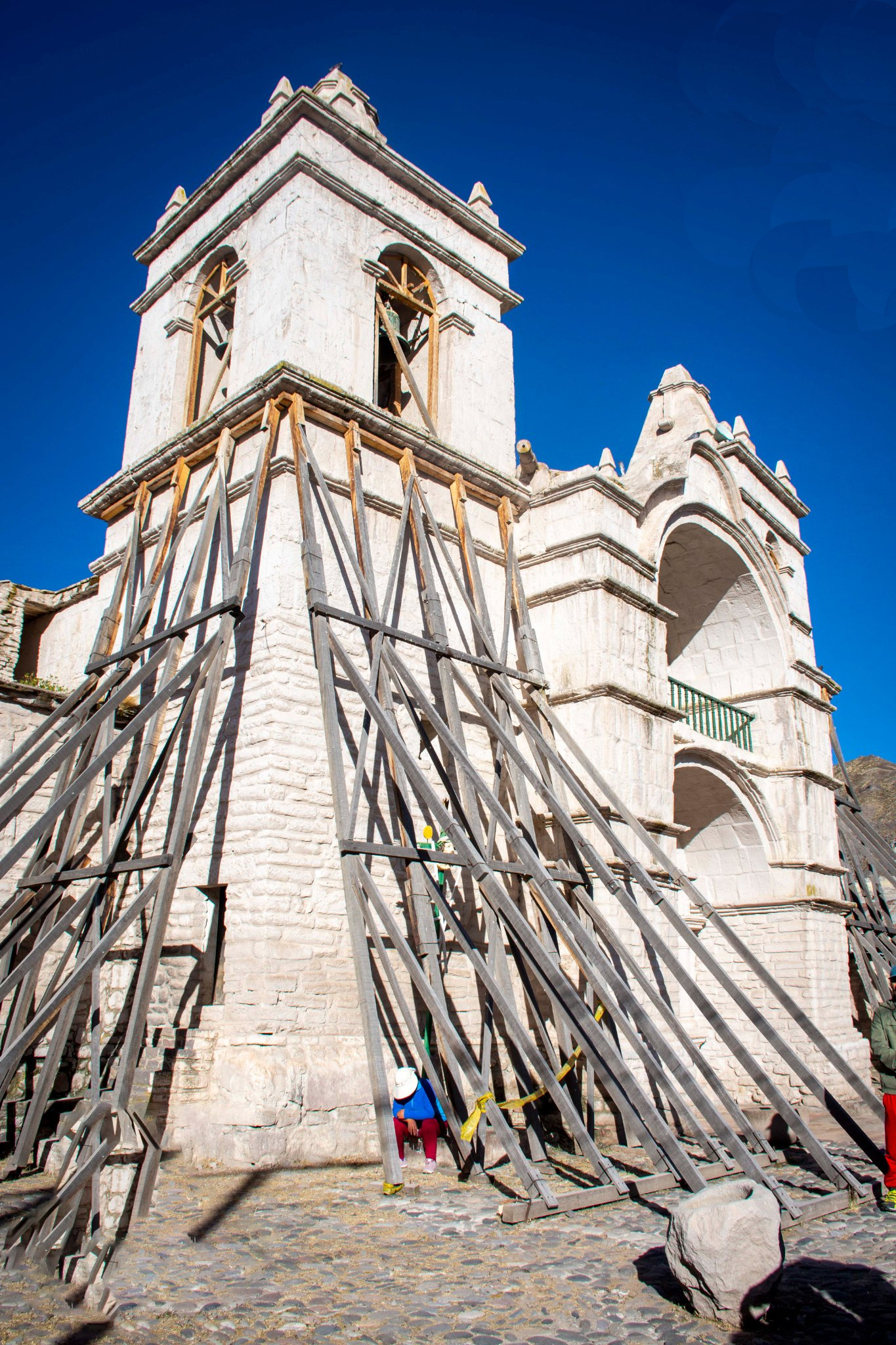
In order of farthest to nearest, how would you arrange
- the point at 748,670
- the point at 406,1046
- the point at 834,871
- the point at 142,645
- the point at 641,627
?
the point at 748,670 < the point at 834,871 < the point at 641,627 < the point at 142,645 < the point at 406,1046

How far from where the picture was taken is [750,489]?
17578mm

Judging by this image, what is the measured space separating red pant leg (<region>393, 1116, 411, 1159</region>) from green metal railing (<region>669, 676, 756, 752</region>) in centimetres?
851

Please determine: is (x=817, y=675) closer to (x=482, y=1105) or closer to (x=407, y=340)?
(x=407, y=340)

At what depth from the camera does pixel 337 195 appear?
11.9m

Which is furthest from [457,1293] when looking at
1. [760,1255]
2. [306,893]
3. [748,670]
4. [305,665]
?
[748,670]

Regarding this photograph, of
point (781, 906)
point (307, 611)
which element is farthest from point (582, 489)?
point (781, 906)

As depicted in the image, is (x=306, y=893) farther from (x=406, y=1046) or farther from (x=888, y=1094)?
(x=888, y=1094)

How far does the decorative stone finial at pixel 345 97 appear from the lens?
12711 mm

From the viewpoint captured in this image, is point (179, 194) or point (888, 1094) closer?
point (888, 1094)

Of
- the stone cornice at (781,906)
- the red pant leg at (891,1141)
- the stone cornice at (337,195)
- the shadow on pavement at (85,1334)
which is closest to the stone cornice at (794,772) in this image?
the stone cornice at (781,906)

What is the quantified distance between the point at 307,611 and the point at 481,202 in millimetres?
8366

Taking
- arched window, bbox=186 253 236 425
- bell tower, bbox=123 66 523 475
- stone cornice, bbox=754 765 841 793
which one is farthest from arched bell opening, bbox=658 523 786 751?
arched window, bbox=186 253 236 425

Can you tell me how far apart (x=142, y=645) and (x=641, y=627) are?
620cm

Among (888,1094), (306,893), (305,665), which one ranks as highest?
(305,665)
